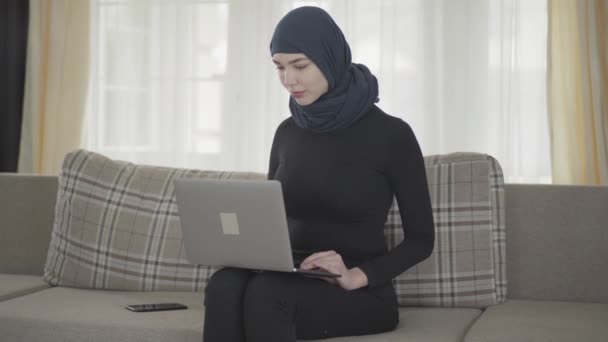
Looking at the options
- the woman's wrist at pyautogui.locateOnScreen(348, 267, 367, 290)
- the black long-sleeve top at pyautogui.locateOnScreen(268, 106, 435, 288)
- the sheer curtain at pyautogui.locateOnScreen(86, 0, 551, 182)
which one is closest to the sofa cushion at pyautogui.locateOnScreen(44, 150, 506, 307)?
the black long-sleeve top at pyautogui.locateOnScreen(268, 106, 435, 288)

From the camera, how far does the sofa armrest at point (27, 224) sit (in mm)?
2789

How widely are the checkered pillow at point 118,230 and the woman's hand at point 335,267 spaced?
2.11ft

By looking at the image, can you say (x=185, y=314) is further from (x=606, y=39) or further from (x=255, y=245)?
(x=606, y=39)

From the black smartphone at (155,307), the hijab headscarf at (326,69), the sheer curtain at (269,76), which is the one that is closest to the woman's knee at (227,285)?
the black smartphone at (155,307)

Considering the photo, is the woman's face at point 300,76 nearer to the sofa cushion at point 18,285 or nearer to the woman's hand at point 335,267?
the woman's hand at point 335,267

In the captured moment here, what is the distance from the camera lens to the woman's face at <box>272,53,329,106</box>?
214cm

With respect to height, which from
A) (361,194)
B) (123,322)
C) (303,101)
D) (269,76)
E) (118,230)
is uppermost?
(269,76)

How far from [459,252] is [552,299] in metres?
0.31

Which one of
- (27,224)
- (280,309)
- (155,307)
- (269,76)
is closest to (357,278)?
(280,309)

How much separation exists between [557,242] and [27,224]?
5.63 feet

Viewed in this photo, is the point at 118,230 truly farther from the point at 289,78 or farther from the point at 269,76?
the point at 269,76

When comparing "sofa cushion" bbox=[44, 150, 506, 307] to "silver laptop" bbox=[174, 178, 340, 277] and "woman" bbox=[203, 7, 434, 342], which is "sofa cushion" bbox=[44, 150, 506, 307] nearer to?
"woman" bbox=[203, 7, 434, 342]

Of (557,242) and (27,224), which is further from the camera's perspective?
(27,224)

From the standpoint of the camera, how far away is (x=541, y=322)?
2020 millimetres
